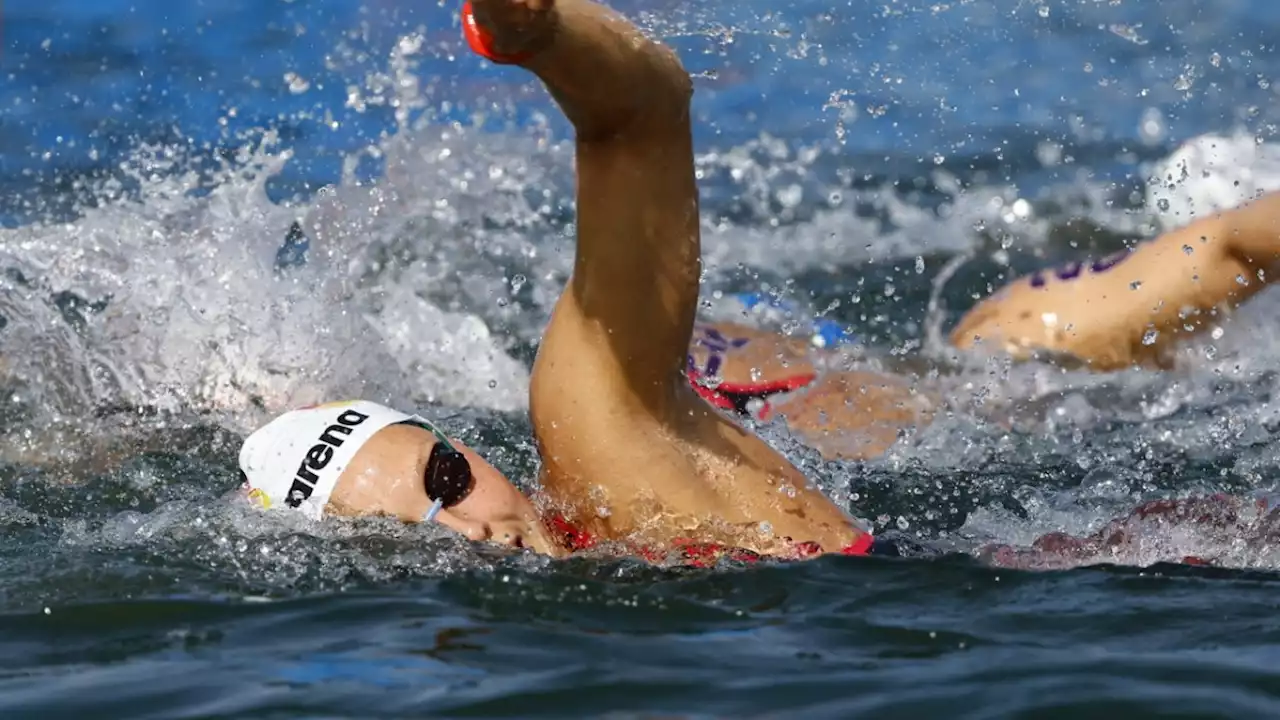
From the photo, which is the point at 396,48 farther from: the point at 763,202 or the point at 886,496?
the point at 886,496

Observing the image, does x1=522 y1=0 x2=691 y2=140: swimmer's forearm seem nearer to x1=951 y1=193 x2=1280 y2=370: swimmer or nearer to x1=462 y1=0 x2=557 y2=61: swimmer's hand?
x1=462 y1=0 x2=557 y2=61: swimmer's hand

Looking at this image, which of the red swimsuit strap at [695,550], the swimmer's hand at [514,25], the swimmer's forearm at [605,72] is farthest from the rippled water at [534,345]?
the swimmer's hand at [514,25]

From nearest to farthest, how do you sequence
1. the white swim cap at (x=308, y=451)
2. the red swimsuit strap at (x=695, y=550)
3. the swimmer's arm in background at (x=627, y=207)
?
the swimmer's arm in background at (x=627, y=207), the red swimsuit strap at (x=695, y=550), the white swim cap at (x=308, y=451)

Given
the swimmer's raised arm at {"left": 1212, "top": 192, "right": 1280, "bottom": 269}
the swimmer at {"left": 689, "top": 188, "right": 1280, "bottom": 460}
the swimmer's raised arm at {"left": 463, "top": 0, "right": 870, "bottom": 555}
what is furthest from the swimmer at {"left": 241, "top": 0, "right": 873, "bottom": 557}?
the swimmer's raised arm at {"left": 1212, "top": 192, "right": 1280, "bottom": 269}

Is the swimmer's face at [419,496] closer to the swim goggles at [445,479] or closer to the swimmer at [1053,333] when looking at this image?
the swim goggles at [445,479]

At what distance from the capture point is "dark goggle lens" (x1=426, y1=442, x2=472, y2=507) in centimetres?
364

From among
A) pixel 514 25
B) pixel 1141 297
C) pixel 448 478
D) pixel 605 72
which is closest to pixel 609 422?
pixel 448 478

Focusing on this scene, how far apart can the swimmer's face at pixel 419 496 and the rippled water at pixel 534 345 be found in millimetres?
57

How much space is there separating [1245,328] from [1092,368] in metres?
0.67

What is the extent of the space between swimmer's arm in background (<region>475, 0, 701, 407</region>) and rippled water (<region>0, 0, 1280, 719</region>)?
0.46 m

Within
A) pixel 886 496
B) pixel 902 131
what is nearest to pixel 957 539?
pixel 886 496

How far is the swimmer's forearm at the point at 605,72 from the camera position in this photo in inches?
108

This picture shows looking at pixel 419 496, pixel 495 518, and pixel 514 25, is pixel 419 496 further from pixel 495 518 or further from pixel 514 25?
pixel 514 25

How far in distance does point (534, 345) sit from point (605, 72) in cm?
362
